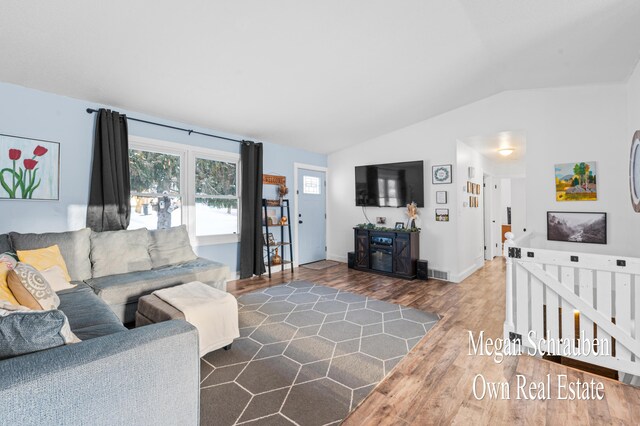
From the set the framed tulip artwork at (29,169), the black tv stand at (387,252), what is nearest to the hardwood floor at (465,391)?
the black tv stand at (387,252)

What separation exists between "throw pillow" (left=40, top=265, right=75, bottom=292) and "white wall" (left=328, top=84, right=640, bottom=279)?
14.7 ft

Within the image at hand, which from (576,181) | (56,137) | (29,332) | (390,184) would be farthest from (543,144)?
(56,137)

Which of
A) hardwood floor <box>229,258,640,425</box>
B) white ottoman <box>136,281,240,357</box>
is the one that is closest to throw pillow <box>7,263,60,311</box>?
white ottoman <box>136,281,240,357</box>

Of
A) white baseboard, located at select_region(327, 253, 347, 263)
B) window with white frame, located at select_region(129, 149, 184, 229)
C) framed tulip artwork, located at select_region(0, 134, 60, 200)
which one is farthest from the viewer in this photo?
white baseboard, located at select_region(327, 253, 347, 263)

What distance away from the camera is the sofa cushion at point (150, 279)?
2.62 m

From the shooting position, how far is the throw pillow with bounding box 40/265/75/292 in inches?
95.2

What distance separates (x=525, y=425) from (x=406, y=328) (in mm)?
1238

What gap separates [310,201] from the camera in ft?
19.1

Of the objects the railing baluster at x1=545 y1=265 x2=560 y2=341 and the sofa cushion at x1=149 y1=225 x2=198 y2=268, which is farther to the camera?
the sofa cushion at x1=149 y1=225 x2=198 y2=268

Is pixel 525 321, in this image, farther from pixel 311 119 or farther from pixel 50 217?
pixel 50 217

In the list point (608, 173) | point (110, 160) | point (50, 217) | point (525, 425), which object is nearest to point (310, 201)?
Answer: point (110, 160)

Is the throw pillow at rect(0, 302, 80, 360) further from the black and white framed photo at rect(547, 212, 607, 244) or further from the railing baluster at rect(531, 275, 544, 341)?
the black and white framed photo at rect(547, 212, 607, 244)

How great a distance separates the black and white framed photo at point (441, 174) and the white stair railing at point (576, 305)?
226 cm

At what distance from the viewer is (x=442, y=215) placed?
4668mm
